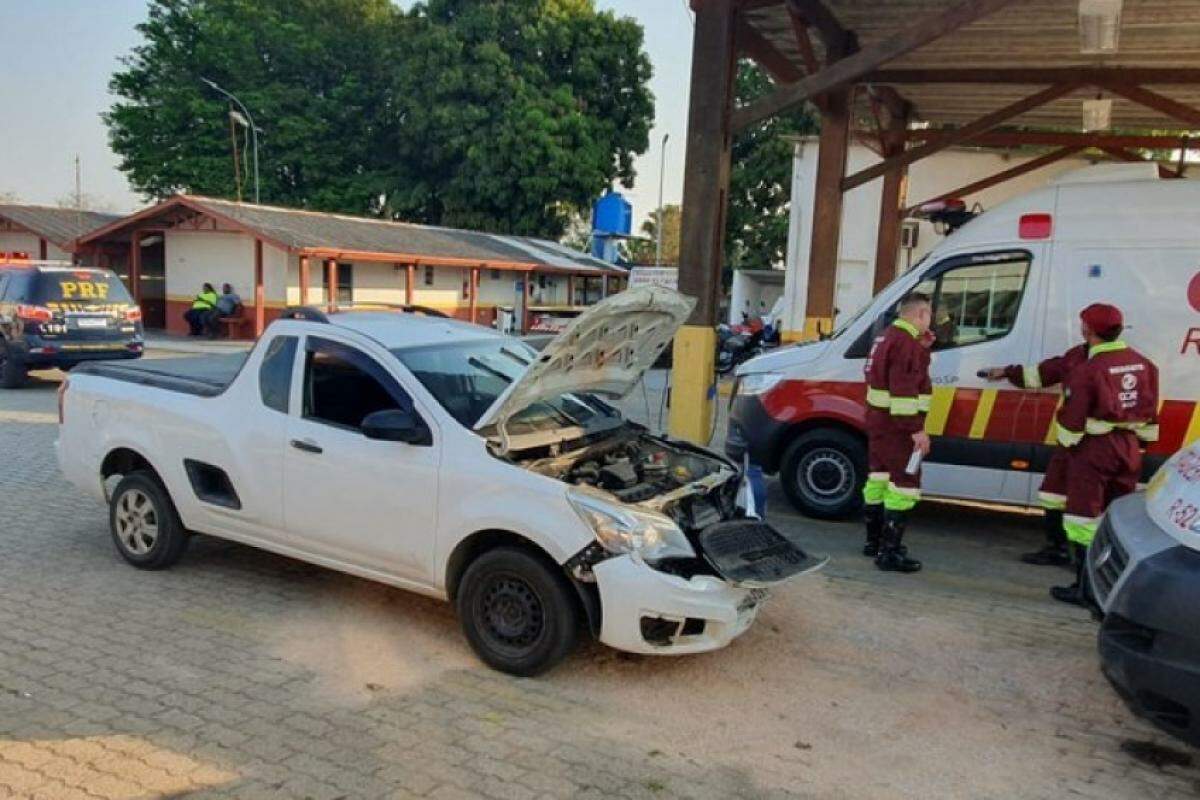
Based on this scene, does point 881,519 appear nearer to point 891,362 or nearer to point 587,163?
point 891,362

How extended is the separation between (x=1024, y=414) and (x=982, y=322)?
757 mm

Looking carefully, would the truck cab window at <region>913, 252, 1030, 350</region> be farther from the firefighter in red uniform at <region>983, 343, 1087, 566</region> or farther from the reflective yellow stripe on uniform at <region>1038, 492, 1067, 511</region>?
the reflective yellow stripe on uniform at <region>1038, 492, 1067, 511</region>

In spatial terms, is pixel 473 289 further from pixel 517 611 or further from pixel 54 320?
pixel 517 611

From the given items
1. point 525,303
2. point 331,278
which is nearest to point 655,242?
point 525,303

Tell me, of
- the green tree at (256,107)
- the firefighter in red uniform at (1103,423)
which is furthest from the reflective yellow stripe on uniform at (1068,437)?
the green tree at (256,107)

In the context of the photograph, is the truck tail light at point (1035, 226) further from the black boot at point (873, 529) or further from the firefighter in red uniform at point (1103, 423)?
the black boot at point (873, 529)

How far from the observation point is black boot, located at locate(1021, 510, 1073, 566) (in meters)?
6.43

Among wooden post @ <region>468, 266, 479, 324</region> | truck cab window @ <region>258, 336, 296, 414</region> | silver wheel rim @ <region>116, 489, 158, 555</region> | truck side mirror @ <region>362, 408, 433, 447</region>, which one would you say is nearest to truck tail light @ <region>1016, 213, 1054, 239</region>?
truck side mirror @ <region>362, 408, 433, 447</region>

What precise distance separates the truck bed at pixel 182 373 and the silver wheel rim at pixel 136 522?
69 centimetres

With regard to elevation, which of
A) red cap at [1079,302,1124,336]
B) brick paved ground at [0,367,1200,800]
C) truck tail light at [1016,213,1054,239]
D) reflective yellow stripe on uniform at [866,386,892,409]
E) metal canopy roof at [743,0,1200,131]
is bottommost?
brick paved ground at [0,367,1200,800]

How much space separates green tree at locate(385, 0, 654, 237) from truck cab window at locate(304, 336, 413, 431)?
32.5 meters

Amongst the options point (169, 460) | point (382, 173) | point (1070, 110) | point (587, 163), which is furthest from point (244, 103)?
point (169, 460)

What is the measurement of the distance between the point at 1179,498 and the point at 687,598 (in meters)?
2.03

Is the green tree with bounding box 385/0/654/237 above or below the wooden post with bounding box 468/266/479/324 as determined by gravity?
above
